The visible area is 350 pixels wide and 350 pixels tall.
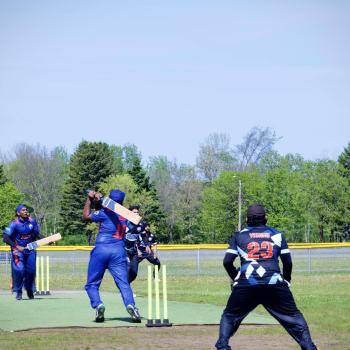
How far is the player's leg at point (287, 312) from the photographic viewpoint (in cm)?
1047

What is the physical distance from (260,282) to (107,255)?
480 cm

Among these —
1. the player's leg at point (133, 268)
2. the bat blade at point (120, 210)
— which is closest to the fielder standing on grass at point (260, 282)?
the bat blade at point (120, 210)

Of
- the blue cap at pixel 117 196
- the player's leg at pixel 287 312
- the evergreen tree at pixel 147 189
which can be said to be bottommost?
the player's leg at pixel 287 312

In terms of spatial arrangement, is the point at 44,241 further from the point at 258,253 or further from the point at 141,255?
the point at 258,253

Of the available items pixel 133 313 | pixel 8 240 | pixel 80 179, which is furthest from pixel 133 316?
pixel 80 179

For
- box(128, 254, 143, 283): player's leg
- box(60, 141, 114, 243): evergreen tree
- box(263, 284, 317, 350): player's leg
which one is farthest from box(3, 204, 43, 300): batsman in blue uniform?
box(60, 141, 114, 243): evergreen tree

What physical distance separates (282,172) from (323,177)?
517 cm

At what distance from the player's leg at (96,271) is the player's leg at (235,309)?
4.40 meters

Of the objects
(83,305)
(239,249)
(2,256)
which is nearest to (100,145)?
(2,256)

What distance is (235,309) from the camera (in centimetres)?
1063

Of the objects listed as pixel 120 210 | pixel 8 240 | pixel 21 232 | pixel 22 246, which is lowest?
pixel 22 246

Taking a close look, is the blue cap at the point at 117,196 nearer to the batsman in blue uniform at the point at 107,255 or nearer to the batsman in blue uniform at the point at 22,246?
the batsman in blue uniform at the point at 107,255

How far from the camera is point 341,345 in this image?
13070 mm

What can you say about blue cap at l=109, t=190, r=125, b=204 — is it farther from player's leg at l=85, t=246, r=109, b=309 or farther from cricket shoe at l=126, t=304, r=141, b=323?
cricket shoe at l=126, t=304, r=141, b=323
